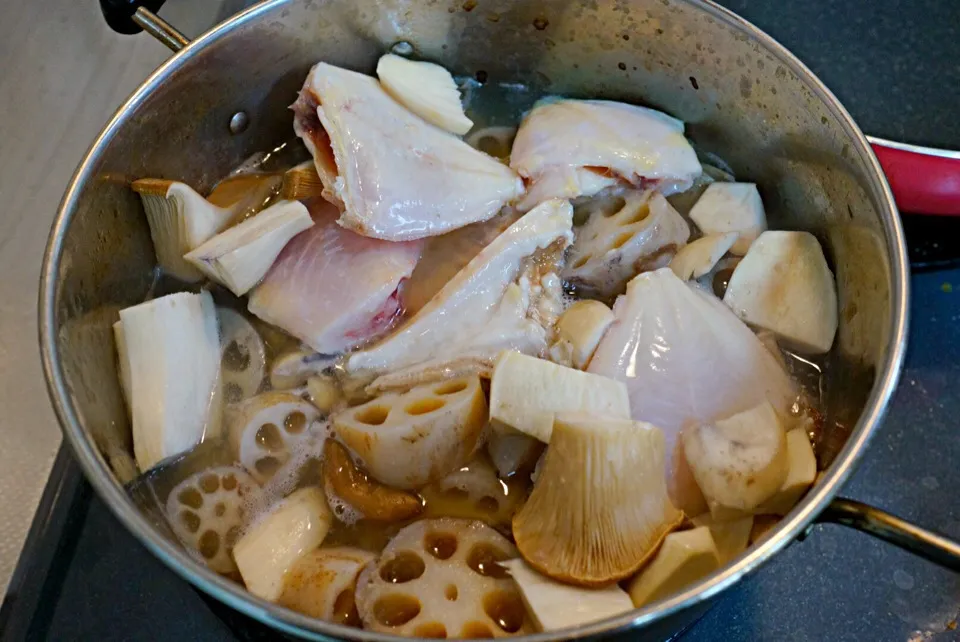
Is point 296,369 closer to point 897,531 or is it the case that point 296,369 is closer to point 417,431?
point 417,431

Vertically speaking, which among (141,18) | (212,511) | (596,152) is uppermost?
(141,18)

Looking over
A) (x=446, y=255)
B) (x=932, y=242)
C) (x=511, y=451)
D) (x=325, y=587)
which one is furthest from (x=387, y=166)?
(x=932, y=242)

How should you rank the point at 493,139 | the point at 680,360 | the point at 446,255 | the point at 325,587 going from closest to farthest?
the point at 325,587
the point at 680,360
the point at 446,255
the point at 493,139

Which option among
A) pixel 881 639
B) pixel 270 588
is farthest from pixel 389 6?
pixel 881 639

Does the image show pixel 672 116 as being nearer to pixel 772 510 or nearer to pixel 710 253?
pixel 710 253

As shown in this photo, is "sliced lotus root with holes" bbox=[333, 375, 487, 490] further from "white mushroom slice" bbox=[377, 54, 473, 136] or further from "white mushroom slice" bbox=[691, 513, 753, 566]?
"white mushroom slice" bbox=[377, 54, 473, 136]

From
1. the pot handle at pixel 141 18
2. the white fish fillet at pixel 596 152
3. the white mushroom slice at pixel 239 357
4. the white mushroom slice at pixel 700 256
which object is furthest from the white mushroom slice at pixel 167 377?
the white mushroom slice at pixel 700 256
